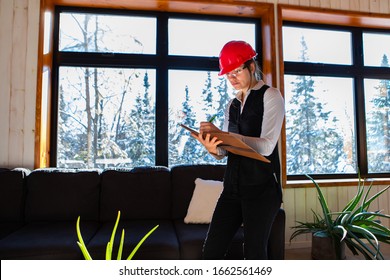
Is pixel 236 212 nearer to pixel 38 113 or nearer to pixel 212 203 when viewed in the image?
pixel 212 203

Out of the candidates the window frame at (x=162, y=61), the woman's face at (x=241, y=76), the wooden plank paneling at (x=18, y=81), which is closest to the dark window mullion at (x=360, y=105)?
the window frame at (x=162, y=61)

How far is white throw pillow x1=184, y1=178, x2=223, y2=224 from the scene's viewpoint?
2.06 m

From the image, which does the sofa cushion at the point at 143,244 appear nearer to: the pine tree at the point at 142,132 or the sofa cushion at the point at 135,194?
the sofa cushion at the point at 135,194

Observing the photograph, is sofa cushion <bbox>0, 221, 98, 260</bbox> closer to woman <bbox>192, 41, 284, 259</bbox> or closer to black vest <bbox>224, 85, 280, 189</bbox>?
woman <bbox>192, 41, 284, 259</bbox>

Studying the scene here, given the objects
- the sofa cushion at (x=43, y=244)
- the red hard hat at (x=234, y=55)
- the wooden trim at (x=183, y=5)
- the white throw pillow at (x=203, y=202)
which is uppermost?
the wooden trim at (x=183, y=5)

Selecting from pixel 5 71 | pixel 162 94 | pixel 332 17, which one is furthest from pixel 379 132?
pixel 5 71

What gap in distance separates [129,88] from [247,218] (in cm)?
201

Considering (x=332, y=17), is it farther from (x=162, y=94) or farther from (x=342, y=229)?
(x=342, y=229)

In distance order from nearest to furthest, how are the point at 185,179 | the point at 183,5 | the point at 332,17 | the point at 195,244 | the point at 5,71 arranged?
the point at 195,244
the point at 185,179
the point at 5,71
the point at 183,5
the point at 332,17

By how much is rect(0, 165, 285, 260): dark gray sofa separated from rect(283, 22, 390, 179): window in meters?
1.20

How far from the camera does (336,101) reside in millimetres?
3109

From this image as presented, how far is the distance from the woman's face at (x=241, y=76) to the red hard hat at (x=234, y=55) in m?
0.03

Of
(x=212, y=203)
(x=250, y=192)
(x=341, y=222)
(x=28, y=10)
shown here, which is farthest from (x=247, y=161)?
(x=28, y=10)

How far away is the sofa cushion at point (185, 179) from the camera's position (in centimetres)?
223
